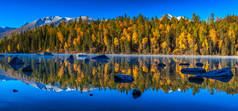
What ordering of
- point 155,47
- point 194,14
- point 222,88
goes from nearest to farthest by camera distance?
1. point 222,88
2. point 155,47
3. point 194,14

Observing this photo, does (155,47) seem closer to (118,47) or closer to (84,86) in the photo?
(118,47)

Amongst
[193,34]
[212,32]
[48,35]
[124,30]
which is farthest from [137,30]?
[48,35]

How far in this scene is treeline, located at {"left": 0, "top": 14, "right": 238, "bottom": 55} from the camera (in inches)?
2950

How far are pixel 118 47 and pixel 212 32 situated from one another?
41.7 m

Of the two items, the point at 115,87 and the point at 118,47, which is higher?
the point at 118,47

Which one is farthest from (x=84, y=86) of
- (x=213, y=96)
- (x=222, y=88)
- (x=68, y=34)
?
(x=68, y=34)

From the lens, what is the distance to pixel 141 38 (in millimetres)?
89125

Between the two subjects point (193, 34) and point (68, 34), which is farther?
point (68, 34)

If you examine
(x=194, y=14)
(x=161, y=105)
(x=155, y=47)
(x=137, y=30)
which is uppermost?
(x=194, y=14)

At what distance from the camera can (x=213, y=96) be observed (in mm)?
8109

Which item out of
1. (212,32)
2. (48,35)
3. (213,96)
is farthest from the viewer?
(48,35)

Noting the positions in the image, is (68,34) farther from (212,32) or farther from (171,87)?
(171,87)

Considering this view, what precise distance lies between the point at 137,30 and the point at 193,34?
2658 centimetres

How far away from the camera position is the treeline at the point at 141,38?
246ft
